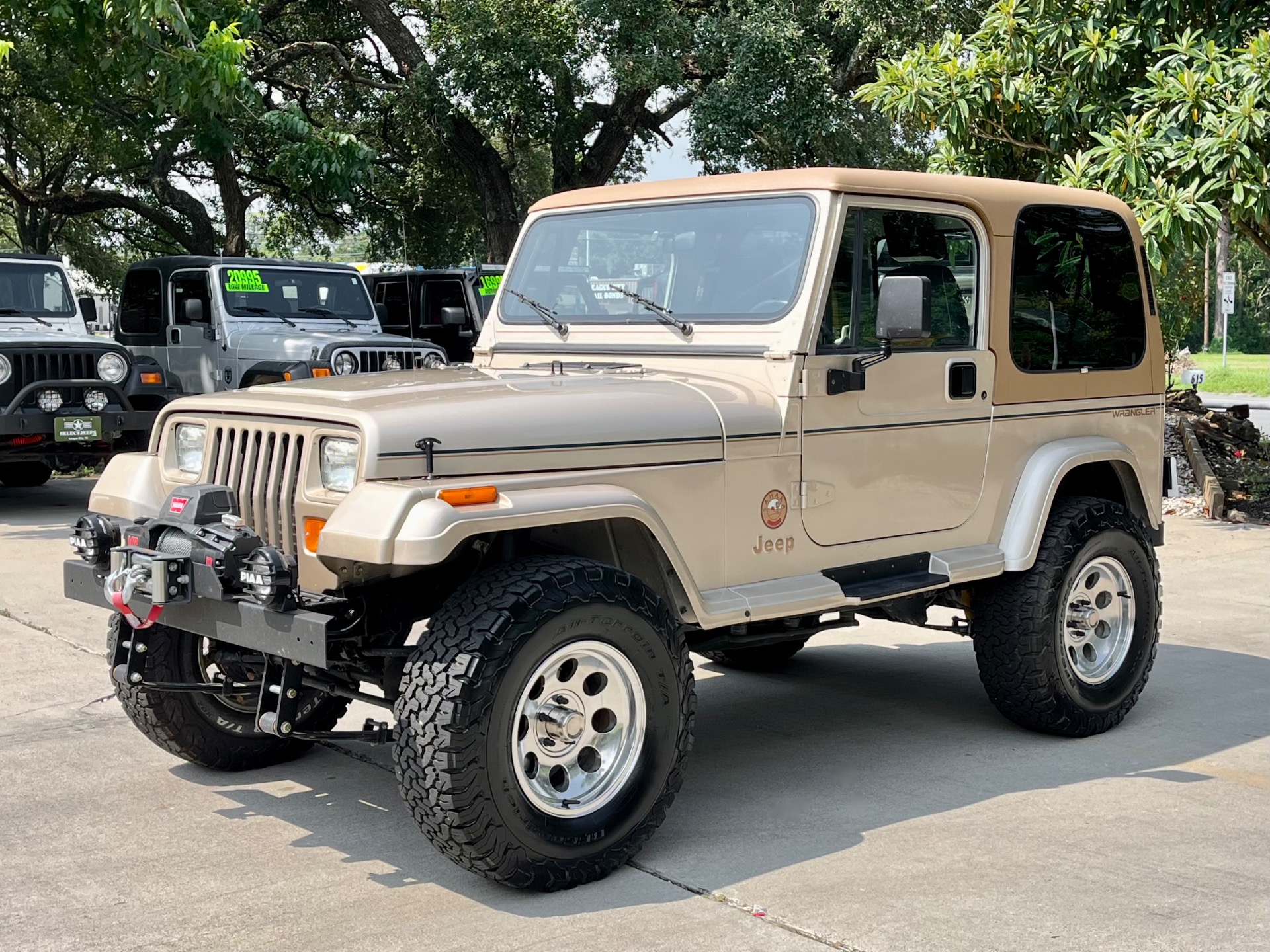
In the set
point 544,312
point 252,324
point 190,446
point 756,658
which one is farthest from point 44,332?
point 190,446

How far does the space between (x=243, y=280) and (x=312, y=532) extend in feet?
31.6

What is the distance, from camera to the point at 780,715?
5.95 metres

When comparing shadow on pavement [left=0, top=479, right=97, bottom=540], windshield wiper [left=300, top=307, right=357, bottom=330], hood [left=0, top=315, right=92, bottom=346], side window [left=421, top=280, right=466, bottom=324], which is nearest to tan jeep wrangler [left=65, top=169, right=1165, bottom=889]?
shadow on pavement [left=0, top=479, right=97, bottom=540]

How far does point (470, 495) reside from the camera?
12.4 feet

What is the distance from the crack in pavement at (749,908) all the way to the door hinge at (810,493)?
50.2 inches

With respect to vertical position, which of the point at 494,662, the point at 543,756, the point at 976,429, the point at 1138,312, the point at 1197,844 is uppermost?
the point at 1138,312

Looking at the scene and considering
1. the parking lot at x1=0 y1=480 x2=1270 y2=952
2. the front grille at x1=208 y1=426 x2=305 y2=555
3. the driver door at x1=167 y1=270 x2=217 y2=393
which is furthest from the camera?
the driver door at x1=167 y1=270 x2=217 y2=393

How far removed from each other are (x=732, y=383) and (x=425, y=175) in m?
18.0

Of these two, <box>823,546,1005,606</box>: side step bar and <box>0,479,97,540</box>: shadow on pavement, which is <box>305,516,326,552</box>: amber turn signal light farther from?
<box>0,479,97,540</box>: shadow on pavement

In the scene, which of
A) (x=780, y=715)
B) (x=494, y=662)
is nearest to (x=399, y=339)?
(x=780, y=715)

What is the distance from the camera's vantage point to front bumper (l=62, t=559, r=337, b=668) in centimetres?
380

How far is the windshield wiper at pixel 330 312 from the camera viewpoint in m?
13.3

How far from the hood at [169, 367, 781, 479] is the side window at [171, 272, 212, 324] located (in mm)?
8723

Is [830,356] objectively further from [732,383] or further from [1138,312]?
[1138,312]
